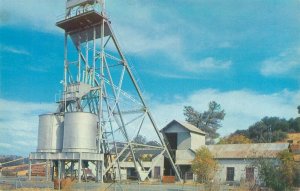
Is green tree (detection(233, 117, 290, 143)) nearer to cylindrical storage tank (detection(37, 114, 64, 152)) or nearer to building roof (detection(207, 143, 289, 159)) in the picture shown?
building roof (detection(207, 143, 289, 159))

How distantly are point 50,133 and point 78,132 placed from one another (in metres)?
3.77

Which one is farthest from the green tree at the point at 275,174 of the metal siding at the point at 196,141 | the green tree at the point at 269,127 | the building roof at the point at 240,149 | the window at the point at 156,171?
the green tree at the point at 269,127

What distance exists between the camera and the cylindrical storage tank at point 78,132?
38.3 meters

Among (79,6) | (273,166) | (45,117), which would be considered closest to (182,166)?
(45,117)

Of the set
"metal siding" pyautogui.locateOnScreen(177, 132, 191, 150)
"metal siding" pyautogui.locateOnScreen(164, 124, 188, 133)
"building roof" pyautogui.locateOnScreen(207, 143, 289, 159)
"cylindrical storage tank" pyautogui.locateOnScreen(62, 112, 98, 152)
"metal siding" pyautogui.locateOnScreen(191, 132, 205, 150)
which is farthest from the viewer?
"metal siding" pyautogui.locateOnScreen(164, 124, 188, 133)

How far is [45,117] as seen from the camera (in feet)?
135

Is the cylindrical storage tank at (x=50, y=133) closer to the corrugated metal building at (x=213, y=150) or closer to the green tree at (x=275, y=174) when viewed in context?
the corrugated metal building at (x=213, y=150)

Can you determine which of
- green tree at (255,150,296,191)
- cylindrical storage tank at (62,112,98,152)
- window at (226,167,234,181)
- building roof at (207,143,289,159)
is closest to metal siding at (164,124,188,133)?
building roof at (207,143,289,159)

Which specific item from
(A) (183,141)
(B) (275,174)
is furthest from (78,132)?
(B) (275,174)

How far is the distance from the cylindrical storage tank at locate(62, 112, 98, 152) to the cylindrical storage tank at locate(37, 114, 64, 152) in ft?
5.98

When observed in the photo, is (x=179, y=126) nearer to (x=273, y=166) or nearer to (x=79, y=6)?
(x=79, y=6)

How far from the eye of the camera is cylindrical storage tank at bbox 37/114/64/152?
40500 mm

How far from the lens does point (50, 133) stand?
1602 inches

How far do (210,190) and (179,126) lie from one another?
3605 centimetres
